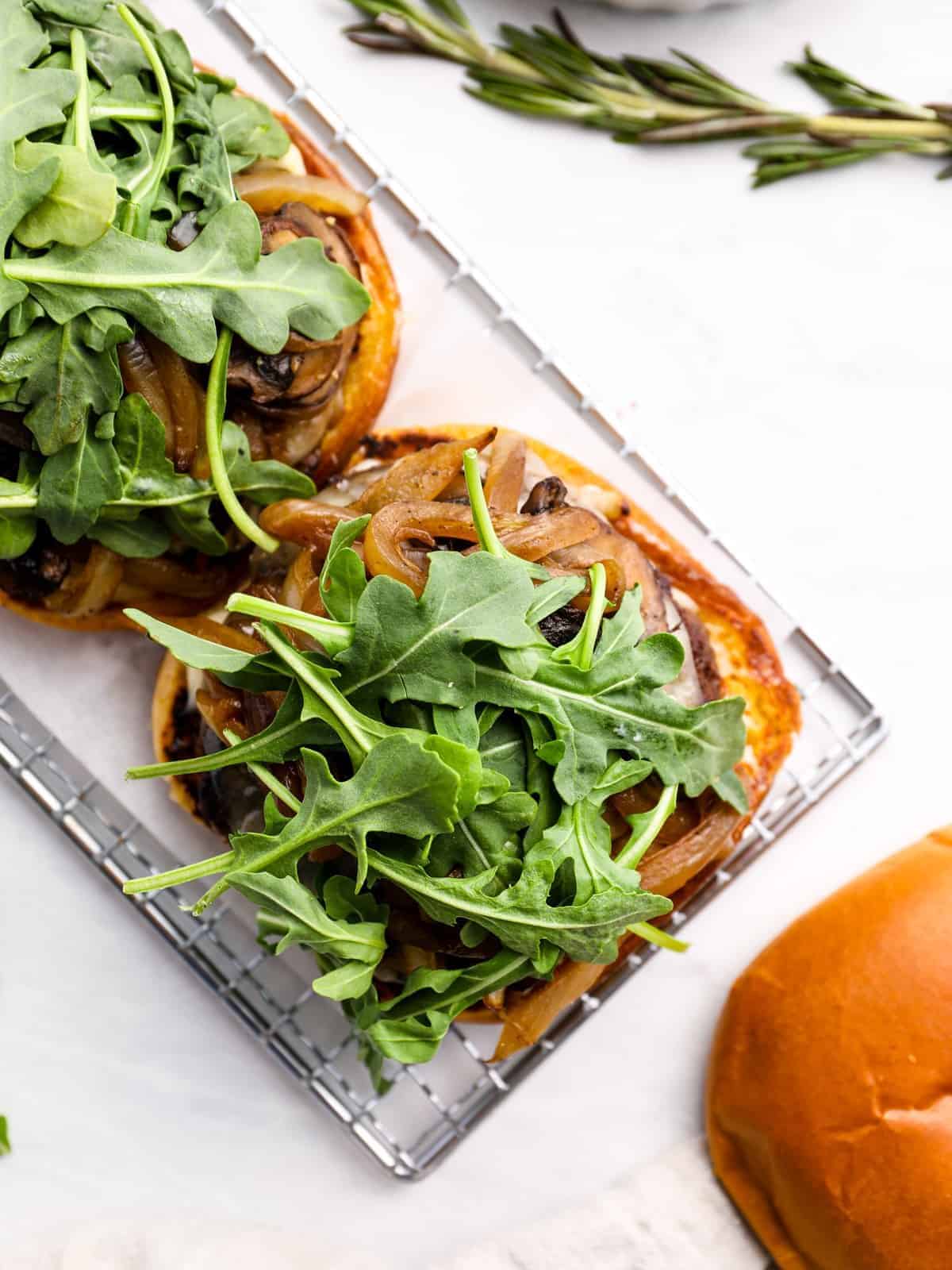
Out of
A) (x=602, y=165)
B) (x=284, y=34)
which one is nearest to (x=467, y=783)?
(x=602, y=165)

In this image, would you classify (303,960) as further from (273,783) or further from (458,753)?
(458,753)

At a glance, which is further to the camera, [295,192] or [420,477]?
[295,192]

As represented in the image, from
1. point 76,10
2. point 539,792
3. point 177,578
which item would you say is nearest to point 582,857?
point 539,792

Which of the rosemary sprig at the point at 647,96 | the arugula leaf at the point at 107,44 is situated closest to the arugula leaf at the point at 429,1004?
the arugula leaf at the point at 107,44

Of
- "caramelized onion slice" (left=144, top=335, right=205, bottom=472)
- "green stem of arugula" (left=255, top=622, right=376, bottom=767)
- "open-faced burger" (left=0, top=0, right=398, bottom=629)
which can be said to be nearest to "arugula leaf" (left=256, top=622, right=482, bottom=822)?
"green stem of arugula" (left=255, top=622, right=376, bottom=767)

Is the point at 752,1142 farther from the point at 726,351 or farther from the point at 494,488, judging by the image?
the point at 726,351
